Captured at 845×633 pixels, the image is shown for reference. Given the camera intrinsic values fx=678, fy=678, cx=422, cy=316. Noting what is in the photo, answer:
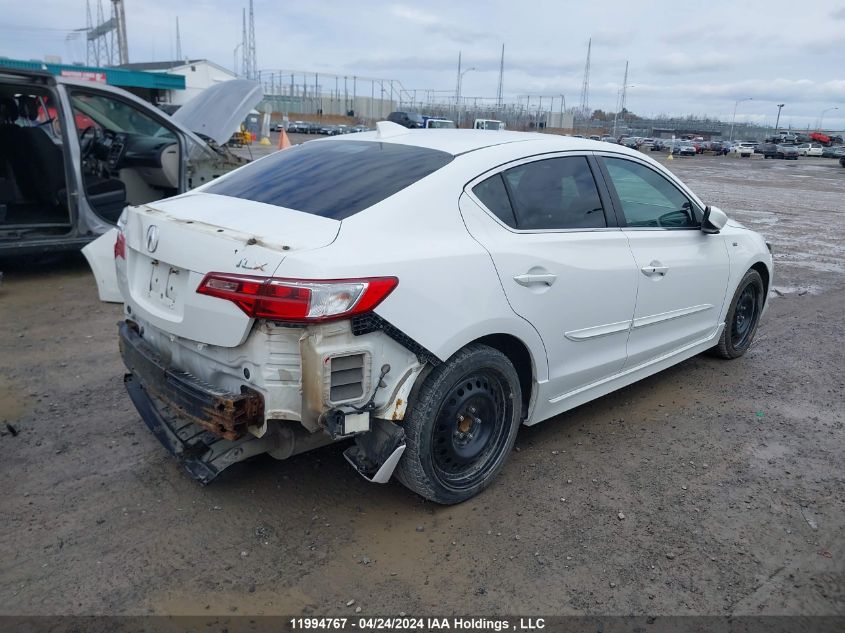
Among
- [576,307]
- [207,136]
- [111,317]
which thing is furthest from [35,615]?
[207,136]

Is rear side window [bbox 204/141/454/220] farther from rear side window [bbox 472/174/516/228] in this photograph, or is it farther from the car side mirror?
the car side mirror

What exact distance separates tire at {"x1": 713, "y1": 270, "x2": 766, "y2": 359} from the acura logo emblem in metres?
4.14

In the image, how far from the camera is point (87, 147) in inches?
329

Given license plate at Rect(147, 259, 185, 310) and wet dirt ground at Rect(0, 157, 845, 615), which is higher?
license plate at Rect(147, 259, 185, 310)

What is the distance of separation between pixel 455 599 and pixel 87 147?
778 centimetres

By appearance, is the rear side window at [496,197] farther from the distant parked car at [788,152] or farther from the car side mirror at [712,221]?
the distant parked car at [788,152]

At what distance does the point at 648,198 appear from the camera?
4.40 m

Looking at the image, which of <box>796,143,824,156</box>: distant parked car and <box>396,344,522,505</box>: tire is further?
<box>796,143,824,156</box>: distant parked car

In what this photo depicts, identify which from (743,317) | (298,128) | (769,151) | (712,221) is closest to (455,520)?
(712,221)

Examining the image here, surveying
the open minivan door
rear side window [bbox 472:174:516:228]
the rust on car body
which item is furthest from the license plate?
the open minivan door

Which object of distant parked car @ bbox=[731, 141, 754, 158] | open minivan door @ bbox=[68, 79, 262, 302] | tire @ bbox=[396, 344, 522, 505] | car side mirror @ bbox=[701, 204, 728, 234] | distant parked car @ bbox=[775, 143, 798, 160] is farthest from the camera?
distant parked car @ bbox=[731, 141, 754, 158]

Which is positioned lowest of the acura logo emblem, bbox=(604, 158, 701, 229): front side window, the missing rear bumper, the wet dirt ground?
the wet dirt ground

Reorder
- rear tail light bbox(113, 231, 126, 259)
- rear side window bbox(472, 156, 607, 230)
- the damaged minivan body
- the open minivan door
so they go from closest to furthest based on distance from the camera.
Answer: rear side window bbox(472, 156, 607, 230) < rear tail light bbox(113, 231, 126, 259) < the damaged minivan body < the open minivan door

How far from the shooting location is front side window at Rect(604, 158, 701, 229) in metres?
4.13
